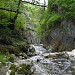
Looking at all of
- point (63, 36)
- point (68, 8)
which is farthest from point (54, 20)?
point (68, 8)

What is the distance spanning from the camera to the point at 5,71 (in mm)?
10461

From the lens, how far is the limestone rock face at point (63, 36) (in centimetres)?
2530

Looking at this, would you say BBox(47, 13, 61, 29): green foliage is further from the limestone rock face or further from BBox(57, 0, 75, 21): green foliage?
BBox(57, 0, 75, 21): green foliage

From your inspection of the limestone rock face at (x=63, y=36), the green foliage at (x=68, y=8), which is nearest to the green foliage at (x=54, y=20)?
the limestone rock face at (x=63, y=36)

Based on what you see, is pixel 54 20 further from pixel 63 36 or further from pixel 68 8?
pixel 68 8

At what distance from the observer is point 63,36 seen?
88.7ft

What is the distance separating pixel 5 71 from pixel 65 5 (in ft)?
58.5

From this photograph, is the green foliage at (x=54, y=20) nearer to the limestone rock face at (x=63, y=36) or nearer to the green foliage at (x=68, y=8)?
the limestone rock face at (x=63, y=36)

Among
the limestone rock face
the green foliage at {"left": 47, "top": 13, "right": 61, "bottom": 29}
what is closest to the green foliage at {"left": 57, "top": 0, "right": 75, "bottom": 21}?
the limestone rock face

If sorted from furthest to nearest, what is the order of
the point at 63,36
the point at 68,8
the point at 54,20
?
the point at 54,20
the point at 63,36
the point at 68,8

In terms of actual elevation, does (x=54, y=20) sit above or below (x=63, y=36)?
above

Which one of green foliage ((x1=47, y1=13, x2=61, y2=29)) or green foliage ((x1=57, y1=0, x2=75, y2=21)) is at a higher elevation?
green foliage ((x1=57, y1=0, x2=75, y2=21))

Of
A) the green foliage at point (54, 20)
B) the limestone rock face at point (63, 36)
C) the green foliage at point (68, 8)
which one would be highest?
the green foliage at point (68, 8)

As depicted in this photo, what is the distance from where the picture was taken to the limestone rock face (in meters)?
25.3
